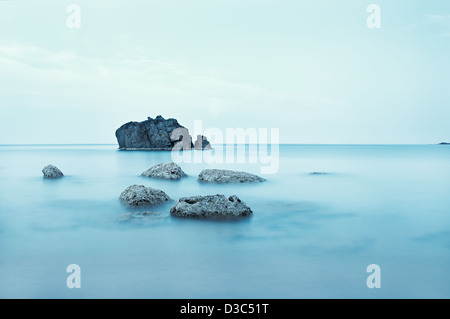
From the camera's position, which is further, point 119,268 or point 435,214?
point 435,214

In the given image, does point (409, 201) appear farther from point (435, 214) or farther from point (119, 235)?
point (119, 235)

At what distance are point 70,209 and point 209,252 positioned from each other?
19.3ft

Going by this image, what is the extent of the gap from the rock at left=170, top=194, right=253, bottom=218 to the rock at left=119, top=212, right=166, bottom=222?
0.40 metres

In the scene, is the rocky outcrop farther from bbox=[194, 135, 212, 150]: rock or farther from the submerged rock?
the submerged rock

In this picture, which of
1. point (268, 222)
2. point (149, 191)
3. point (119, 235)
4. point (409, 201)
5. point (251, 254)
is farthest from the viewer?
point (409, 201)

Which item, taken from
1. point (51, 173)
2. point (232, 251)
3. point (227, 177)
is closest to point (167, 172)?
point (227, 177)

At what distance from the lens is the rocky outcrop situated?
234 feet

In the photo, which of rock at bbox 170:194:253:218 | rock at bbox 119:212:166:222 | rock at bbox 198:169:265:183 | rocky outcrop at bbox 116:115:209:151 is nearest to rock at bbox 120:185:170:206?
rock at bbox 119:212:166:222

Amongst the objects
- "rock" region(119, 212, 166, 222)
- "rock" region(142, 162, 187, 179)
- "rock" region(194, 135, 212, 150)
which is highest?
"rock" region(194, 135, 212, 150)

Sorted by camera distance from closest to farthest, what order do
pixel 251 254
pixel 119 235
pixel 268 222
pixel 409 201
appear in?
pixel 251 254 → pixel 119 235 → pixel 268 222 → pixel 409 201

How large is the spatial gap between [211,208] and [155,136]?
65.1 metres

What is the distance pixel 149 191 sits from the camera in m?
9.77

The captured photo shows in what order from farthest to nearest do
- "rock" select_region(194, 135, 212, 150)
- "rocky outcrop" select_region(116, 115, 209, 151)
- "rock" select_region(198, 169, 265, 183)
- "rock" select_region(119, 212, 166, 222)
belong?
"rock" select_region(194, 135, 212, 150)
"rocky outcrop" select_region(116, 115, 209, 151)
"rock" select_region(198, 169, 265, 183)
"rock" select_region(119, 212, 166, 222)
